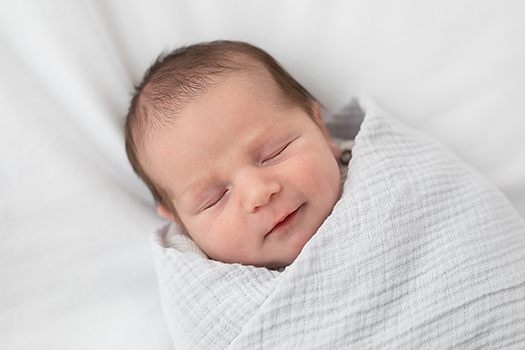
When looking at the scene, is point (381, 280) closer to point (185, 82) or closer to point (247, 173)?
point (247, 173)

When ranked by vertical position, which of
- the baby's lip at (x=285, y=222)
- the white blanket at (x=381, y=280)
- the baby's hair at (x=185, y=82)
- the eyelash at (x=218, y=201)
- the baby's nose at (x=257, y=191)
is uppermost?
the baby's hair at (x=185, y=82)

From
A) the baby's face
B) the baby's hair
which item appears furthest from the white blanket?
the baby's hair

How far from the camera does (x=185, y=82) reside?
1.02 meters

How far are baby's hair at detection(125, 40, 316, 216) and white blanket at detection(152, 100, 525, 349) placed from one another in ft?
0.86

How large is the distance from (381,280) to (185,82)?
67 cm

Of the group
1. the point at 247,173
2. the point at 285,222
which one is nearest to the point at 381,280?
the point at 285,222

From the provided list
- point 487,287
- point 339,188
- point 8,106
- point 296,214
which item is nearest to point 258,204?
point 296,214

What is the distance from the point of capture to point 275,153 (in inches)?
39.3

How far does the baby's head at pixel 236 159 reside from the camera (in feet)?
3.10

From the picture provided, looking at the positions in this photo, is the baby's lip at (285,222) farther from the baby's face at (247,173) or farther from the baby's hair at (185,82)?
the baby's hair at (185,82)

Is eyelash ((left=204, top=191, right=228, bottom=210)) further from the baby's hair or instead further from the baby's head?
the baby's hair

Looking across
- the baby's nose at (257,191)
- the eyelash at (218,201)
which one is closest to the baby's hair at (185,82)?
the eyelash at (218,201)

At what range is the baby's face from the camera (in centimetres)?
94

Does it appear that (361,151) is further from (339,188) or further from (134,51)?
(134,51)
